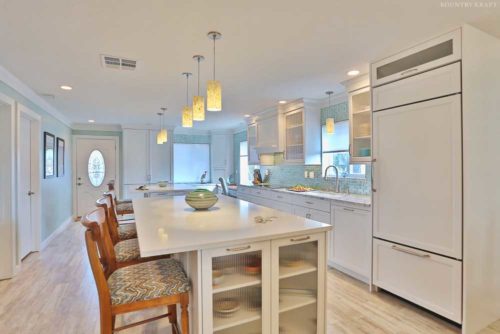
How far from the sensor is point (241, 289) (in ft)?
5.40

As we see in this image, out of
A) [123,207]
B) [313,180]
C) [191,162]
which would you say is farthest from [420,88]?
[191,162]

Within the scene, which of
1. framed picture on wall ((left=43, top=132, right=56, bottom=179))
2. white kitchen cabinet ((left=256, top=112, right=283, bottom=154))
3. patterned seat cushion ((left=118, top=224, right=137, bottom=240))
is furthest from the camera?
white kitchen cabinet ((left=256, top=112, right=283, bottom=154))

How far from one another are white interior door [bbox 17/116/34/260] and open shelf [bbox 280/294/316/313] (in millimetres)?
3575

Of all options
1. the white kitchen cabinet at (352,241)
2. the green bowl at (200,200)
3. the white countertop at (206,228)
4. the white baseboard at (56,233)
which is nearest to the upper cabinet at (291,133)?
the white kitchen cabinet at (352,241)

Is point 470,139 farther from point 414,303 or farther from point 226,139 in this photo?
point 226,139

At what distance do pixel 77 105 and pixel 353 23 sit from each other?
4.60m

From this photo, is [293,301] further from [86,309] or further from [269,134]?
[269,134]

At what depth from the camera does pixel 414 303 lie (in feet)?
8.02

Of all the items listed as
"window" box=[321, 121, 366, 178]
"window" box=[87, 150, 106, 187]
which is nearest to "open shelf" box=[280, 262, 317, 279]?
"window" box=[321, 121, 366, 178]

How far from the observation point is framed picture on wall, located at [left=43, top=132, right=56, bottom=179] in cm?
451

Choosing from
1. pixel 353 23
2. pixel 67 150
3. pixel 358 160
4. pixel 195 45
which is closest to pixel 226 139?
pixel 67 150

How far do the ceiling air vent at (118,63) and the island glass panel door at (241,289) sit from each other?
2.18m

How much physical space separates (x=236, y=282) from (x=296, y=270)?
417mm

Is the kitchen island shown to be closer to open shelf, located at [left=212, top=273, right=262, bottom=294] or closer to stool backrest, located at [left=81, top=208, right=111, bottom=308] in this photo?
open shelf, located at [left=212, top=273, right=262, bottom=294]
